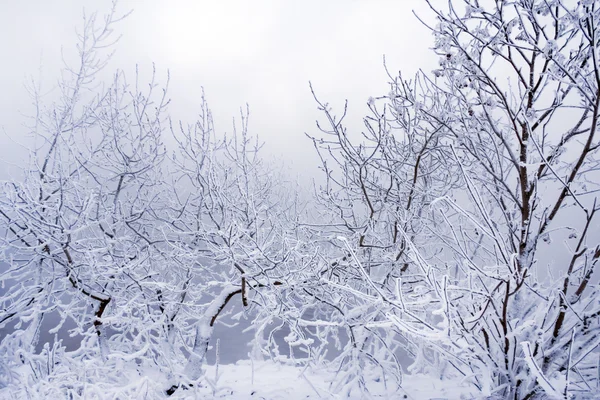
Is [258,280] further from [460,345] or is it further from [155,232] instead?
[155,232]

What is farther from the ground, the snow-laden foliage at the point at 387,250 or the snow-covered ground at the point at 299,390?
the snow-laden foliage at the point at 387,250

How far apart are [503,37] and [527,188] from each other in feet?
3.62

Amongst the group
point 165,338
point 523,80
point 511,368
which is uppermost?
point 523,80

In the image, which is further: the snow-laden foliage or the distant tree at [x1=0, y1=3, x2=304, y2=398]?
the distant tree at [x1=0, y1=3, x2=304, y2=398]

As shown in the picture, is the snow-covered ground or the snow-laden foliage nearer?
the snow-laden foliage

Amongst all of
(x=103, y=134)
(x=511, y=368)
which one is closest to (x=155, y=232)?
(x=103, y=134)

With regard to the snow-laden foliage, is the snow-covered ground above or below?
below

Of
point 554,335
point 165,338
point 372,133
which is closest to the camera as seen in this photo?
point 554,335

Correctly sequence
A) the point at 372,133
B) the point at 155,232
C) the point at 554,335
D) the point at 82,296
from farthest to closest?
1. the point at 155,232
2. the point at 82,296
3. the point at 372,133
4. the point at 554,335

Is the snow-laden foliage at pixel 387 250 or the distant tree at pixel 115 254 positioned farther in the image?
the distant tree at pixel 115 254

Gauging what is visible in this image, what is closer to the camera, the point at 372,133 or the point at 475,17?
the point at 475,17

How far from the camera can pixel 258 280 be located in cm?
505

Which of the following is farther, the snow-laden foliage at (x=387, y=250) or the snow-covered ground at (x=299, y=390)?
the snow-covered ground at (x=299, y=390)

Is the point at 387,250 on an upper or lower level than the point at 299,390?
upper
